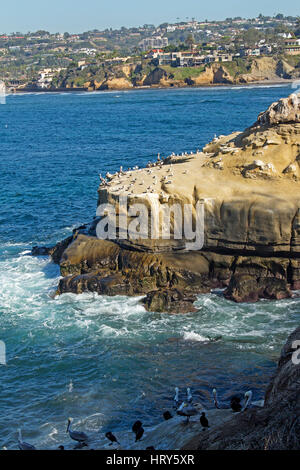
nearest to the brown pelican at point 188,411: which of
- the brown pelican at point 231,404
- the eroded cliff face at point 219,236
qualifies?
the brown pelican at point 231,404

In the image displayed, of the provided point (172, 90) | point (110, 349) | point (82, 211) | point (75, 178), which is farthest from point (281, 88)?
point (110, 349)

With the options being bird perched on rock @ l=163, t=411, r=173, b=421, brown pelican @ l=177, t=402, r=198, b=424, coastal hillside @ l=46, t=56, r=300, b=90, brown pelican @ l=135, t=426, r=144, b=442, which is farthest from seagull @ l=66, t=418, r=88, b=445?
coastal hillside @ l=46, t=56, r=300, b=90

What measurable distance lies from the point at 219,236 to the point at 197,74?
521ft

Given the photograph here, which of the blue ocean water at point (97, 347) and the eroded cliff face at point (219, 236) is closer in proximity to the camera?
the blue ocean water at point (97, 347)

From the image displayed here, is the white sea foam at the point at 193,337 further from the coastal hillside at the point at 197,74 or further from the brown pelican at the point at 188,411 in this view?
the coastal hillside at the point at 197,74

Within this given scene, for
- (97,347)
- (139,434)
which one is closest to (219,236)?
(97,347)

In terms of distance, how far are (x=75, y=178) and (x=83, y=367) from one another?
36412 millimetres

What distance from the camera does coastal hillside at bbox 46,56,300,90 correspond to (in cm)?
17950

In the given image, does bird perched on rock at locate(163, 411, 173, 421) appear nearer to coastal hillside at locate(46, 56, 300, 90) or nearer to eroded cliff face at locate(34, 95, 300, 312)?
eroded cliff face at locate(34, 95, 300, 312)

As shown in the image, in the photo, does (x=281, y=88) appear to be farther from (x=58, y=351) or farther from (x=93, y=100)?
(x=58, y=351)

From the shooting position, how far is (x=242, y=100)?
127438 millimetres

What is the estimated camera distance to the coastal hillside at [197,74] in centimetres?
17950

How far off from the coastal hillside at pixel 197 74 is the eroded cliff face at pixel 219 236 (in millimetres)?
151005

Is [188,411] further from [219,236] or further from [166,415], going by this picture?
[219,236]
